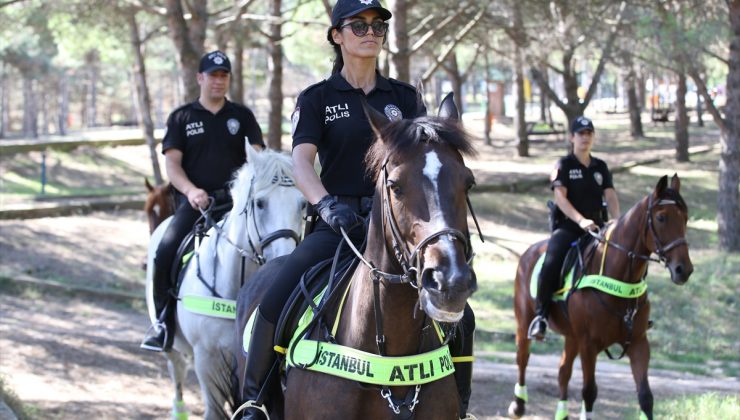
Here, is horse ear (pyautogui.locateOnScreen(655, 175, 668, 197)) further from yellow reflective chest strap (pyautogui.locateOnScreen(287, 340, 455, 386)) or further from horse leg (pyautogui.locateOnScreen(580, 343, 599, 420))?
yellow reflective chest strap (pyautogui.locateOnScreen(287, 340, 455, 386))

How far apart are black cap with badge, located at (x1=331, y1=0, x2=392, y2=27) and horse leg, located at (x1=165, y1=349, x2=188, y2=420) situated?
480cm

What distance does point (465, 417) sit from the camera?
438cm

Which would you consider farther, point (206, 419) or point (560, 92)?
point (560, 92)

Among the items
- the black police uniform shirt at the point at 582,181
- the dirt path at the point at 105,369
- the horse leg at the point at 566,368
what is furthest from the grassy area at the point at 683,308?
the black police uniform shirt at the point at 582,181

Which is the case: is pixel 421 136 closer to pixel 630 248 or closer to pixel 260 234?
pixel 260 234

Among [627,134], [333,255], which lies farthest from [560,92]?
[333,255]

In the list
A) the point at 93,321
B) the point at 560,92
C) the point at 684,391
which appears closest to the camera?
the point at 684,391

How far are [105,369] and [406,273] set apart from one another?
28.5ft

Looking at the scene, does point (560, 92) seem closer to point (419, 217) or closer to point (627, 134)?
point (627, 134)

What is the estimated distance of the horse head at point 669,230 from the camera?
866 cm

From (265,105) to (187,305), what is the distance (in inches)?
2499

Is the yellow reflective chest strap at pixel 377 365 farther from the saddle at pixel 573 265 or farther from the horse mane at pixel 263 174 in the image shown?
the saddle at pixel 573 265

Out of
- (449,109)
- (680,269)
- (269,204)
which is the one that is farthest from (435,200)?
(680,269)

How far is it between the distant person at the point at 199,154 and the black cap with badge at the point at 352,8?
11.7 ft
